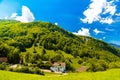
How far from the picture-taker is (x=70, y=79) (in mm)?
35000

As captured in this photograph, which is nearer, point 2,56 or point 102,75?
point 102,75

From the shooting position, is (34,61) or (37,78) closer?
(37,78)

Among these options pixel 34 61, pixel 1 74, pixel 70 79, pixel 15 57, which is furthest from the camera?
pixel 34 61

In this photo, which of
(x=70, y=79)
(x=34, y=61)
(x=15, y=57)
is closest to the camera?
(x=70, y=79)

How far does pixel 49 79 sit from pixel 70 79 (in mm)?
2473

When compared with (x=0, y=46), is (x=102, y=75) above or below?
below

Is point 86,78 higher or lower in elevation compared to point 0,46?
lower

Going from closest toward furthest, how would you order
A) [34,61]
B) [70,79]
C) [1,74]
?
[70,79] → [1,74] → [34,61]

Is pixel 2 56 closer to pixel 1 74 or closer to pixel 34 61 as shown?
pixel 34 61

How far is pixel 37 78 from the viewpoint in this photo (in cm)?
3675

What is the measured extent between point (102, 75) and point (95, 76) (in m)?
1.15

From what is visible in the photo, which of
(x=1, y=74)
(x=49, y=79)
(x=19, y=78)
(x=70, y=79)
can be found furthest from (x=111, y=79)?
(x=1, y=74)

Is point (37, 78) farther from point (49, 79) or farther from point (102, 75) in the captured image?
point (102, 75)

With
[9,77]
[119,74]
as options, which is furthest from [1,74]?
[119,74]
